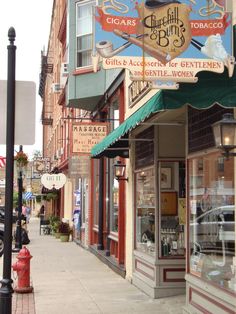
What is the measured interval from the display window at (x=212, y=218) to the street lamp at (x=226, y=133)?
71 centimetres

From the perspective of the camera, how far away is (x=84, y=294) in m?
10.6

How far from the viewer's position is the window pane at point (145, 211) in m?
10.7

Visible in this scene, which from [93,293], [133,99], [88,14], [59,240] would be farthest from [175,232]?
[59,240]

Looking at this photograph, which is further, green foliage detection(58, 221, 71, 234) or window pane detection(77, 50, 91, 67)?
green foliage detection(58, 221, 71, 234)

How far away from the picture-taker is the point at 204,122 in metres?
7.66

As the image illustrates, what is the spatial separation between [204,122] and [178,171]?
2.93m

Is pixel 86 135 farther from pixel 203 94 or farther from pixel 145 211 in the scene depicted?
pixel 203 94

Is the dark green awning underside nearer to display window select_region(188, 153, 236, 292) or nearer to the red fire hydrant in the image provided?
display window select_region(188, 153, 236, 292)

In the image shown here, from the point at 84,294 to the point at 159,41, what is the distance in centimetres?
603

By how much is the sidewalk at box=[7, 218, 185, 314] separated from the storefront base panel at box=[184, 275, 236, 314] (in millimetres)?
895

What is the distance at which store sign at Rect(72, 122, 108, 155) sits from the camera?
16047 millimetres

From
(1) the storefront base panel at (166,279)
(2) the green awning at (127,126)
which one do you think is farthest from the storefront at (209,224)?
(1) the storefront base panel at (166,279)

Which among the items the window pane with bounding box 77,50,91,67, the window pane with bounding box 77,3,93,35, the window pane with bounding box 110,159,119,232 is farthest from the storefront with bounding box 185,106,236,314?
the window pane with bounding box 77,50,91,67

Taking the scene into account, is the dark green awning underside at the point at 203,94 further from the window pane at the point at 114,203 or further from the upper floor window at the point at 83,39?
the upper floor window at the point at 83,39
